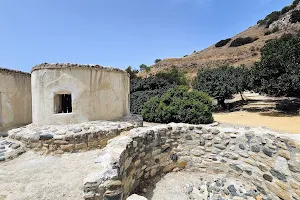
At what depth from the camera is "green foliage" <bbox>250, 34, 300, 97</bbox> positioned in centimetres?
1250

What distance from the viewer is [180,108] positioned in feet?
35.9

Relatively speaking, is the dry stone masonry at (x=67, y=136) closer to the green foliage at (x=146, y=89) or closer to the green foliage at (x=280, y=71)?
the green foliage at (x=146, y=89)

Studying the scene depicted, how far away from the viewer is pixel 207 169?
15.5 ft

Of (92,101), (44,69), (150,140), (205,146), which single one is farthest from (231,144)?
(44,69)

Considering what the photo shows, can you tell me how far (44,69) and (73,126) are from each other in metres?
2.75

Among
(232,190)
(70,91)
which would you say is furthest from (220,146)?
(70,91)

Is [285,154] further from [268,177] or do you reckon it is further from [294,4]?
[294,4]

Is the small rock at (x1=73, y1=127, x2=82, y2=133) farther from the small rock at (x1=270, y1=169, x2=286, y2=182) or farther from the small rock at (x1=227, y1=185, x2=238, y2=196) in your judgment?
the small rock at (x1=270, y1=169, x2=286, y2=182)

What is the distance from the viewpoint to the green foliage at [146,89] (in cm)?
1603

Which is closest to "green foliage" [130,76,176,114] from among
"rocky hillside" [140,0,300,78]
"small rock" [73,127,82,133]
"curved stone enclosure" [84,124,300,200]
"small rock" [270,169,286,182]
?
"small rock" [73,127,82,133]

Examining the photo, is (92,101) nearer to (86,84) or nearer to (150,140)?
(86,84)

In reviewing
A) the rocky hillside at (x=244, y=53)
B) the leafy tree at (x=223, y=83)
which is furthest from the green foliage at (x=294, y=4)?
the leafy tree at (x=223, y=83)

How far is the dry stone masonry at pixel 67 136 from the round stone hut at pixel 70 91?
411 mm

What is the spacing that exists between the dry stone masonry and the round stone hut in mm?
411
